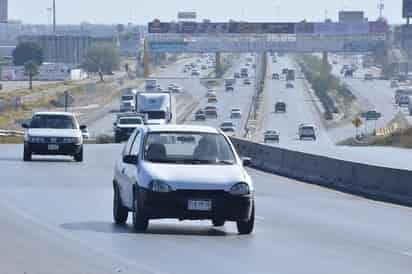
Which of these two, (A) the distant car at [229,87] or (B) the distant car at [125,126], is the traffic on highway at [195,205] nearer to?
(B) the distant car at [125,126]

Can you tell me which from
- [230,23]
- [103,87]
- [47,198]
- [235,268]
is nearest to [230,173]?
[235,268]

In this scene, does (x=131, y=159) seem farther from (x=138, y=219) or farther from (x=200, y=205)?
(x=200, y=205)

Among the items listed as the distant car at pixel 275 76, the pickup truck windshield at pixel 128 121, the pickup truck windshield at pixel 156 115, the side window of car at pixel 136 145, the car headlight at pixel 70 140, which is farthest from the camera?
the distant car at pixel 275 76

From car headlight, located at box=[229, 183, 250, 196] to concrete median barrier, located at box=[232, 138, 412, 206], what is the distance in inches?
383

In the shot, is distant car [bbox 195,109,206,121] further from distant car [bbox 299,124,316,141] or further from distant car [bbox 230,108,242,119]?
distant car [bbox 299,124,316,141]

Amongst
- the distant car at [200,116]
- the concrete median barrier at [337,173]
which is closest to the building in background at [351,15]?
the distant car at [200,116]

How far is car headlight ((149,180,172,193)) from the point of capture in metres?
18.7

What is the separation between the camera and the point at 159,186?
1872 centimetres

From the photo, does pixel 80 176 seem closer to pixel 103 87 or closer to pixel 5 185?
pixel 5 185

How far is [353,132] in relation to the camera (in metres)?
94.2

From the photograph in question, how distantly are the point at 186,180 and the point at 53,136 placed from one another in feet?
74.2

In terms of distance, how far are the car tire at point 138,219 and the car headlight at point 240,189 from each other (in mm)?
1258

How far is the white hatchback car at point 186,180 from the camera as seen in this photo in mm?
18703


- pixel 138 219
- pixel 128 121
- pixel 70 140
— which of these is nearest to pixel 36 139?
pixel 70 140
